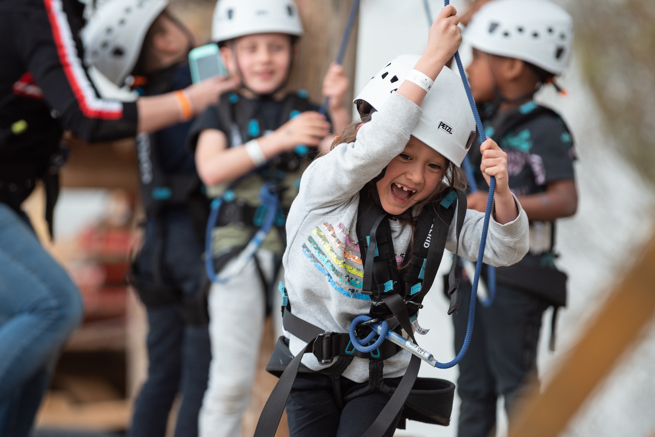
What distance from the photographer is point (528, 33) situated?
257cm

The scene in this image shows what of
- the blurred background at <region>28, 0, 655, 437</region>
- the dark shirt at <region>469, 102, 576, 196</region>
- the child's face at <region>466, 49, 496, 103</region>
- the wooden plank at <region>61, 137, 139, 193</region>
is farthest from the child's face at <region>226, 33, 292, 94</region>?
the wooden plank at <region>61, 137, 139, 193</region>

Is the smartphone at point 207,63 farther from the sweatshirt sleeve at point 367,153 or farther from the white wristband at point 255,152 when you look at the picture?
the sweatshirt sleeve at point 367,153

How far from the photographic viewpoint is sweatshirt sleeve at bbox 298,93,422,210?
4.76ft

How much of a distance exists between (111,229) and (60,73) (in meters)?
7.05

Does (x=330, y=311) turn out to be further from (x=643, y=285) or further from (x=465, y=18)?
(x=465, y=18)

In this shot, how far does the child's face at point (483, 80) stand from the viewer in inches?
103

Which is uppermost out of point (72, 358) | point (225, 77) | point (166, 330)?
point (225, 77)

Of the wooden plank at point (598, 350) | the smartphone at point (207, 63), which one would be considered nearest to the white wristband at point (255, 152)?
the smartphone at point (207, 63)

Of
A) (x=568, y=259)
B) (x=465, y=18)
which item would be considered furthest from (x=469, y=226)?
(x=568, y=259)

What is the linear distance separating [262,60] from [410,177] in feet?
4.26

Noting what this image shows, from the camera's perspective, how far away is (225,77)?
2.87 meters

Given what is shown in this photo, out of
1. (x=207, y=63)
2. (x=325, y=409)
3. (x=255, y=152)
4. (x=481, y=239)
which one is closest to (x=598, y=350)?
(x=481, y=239)

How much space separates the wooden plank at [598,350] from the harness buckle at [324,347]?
1.86 feet

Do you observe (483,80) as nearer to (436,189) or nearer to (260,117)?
(260,117)
